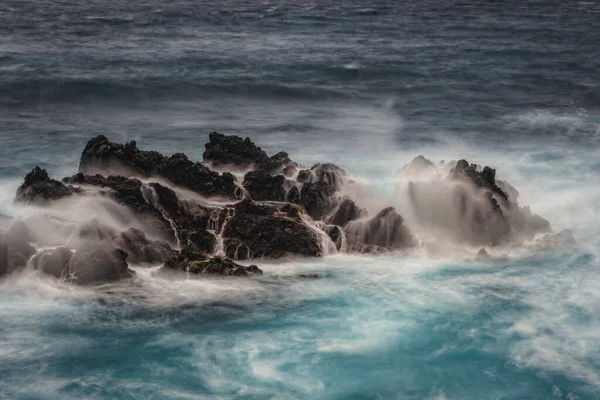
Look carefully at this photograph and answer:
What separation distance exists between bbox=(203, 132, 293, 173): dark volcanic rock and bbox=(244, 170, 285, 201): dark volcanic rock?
6.57 feet

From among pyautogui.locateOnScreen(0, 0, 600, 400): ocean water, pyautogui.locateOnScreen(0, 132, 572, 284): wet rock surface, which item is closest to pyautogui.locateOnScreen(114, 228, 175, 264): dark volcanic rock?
pyautogui.locateOnScreen(0, 132, 572, 284): wet rock surface

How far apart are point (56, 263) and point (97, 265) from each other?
68.5 inches

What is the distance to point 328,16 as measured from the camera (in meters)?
105

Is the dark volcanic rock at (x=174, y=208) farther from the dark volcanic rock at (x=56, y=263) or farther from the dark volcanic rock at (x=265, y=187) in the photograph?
the dark volcanic rock at (x=56, y=263)

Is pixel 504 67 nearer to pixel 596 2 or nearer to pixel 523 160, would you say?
pixel 523 160

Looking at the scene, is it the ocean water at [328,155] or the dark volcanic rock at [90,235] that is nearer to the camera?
the ocean water at [328,155]

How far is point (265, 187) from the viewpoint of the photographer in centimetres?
4206

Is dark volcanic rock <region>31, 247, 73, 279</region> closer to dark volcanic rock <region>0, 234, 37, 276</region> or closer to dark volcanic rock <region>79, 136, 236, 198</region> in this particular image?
dark volcanic rock <region>0, 234, 37, 276</region>

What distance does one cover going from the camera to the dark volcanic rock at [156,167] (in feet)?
137

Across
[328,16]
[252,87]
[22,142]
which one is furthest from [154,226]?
[328,16]

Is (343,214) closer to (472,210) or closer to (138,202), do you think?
(472,210)

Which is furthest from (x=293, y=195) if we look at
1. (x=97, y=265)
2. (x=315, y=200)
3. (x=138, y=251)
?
(x=97, y=265)

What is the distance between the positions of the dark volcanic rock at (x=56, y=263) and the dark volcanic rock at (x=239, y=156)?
1093cm

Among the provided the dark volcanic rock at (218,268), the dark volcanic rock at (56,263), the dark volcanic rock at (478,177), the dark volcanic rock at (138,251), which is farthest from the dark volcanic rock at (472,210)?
the dark volcanic rock at (56,263)
